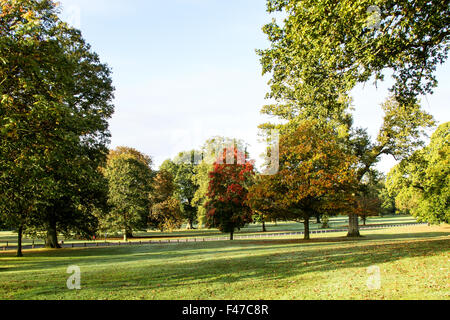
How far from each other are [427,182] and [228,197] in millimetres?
23145

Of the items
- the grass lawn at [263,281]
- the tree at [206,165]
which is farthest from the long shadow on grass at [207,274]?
the tree at [206,165]

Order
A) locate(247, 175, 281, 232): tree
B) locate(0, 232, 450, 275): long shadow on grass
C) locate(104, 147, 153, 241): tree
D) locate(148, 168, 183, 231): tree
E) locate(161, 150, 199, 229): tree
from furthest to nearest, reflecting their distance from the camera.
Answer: locate(161, 150, 199, 229): tree, locate(148, 168, 183, 231): tree, locate(104, 147, 153, 241): tree, locate(247, 175, 281, 232): tree, locate(0, 232, 450, 275): long shadow on grass

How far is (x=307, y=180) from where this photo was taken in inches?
1075

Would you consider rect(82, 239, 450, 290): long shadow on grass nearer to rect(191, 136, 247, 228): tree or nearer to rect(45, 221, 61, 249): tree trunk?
rect(45, 221, 61, 249): tree trunk

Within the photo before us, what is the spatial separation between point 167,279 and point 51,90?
989 centimetres

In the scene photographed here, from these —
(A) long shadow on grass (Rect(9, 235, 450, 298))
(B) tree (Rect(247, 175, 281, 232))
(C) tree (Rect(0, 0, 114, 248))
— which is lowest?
(A) long shadow on grass (Rect(9, 235, 450, 298))

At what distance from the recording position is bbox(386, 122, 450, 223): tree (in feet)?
105

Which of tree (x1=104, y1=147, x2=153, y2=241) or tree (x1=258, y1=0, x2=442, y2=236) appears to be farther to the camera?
tree (x1=104, y1=147, x2=153, y2=241)

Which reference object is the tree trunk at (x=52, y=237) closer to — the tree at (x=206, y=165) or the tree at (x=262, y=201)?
the tree at (x=262, y=201)

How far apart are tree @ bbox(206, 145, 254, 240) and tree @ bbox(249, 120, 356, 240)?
6694mm

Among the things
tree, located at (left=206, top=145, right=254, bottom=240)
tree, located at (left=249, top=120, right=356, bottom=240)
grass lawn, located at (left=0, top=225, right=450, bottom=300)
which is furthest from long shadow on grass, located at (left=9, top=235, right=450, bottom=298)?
tree, located at (left=206, top=145, right=254, bottom=240)

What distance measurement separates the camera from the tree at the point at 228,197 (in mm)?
35844
